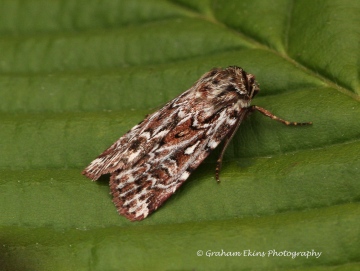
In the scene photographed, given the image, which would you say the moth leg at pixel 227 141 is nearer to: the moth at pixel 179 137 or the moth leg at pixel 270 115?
the moth at pixel 179 137

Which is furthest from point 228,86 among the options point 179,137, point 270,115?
point 179,137

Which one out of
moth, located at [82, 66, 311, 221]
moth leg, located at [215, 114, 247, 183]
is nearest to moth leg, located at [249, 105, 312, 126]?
moth, located at [82, 66, 311, 221]

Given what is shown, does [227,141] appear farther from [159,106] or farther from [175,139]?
[159,106]

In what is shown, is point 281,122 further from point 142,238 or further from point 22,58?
point 22,58

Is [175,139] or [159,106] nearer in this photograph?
[175,139]

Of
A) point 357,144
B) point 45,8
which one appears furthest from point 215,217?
point 45,8

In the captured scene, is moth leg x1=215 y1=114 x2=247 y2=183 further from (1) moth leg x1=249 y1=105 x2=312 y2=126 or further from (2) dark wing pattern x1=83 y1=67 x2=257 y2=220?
(1) moth leg x1=249 y1=105 x2=312 y2=126
